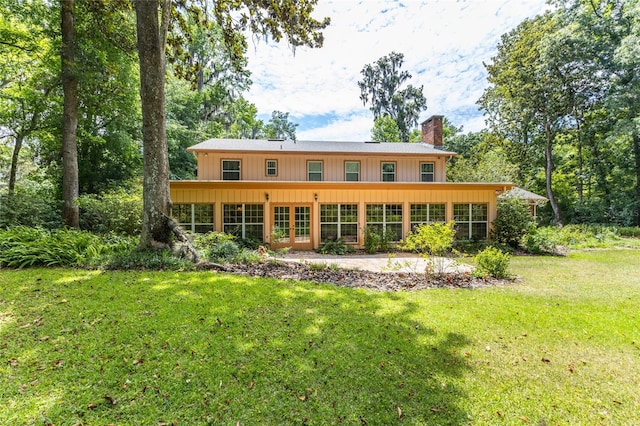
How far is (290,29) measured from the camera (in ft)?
30.2

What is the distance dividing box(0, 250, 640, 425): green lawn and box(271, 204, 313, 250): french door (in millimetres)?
7473

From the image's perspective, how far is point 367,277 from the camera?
287 inches

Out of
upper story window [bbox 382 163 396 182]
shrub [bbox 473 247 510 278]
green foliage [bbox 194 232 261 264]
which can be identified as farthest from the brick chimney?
green foliage [bbox 194 232 261 264]

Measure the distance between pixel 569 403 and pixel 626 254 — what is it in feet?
45.2

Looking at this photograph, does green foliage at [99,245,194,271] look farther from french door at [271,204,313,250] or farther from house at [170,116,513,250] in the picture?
french door at [271,204,313,250]

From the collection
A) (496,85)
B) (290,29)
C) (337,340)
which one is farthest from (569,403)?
(496,85)

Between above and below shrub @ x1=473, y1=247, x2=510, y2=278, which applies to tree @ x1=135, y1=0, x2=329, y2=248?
above

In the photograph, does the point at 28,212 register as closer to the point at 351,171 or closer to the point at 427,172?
the point at 351,171

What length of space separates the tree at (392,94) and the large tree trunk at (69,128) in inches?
1184

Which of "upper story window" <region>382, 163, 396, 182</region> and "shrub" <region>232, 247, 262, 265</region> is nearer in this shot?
"shrub" <region>232, 247, 262, 265</region>

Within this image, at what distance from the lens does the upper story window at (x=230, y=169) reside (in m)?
15.0

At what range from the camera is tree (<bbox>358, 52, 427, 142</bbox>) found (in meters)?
34.8

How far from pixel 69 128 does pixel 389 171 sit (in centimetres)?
1427

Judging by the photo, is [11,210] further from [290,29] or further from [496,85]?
[496,85]
